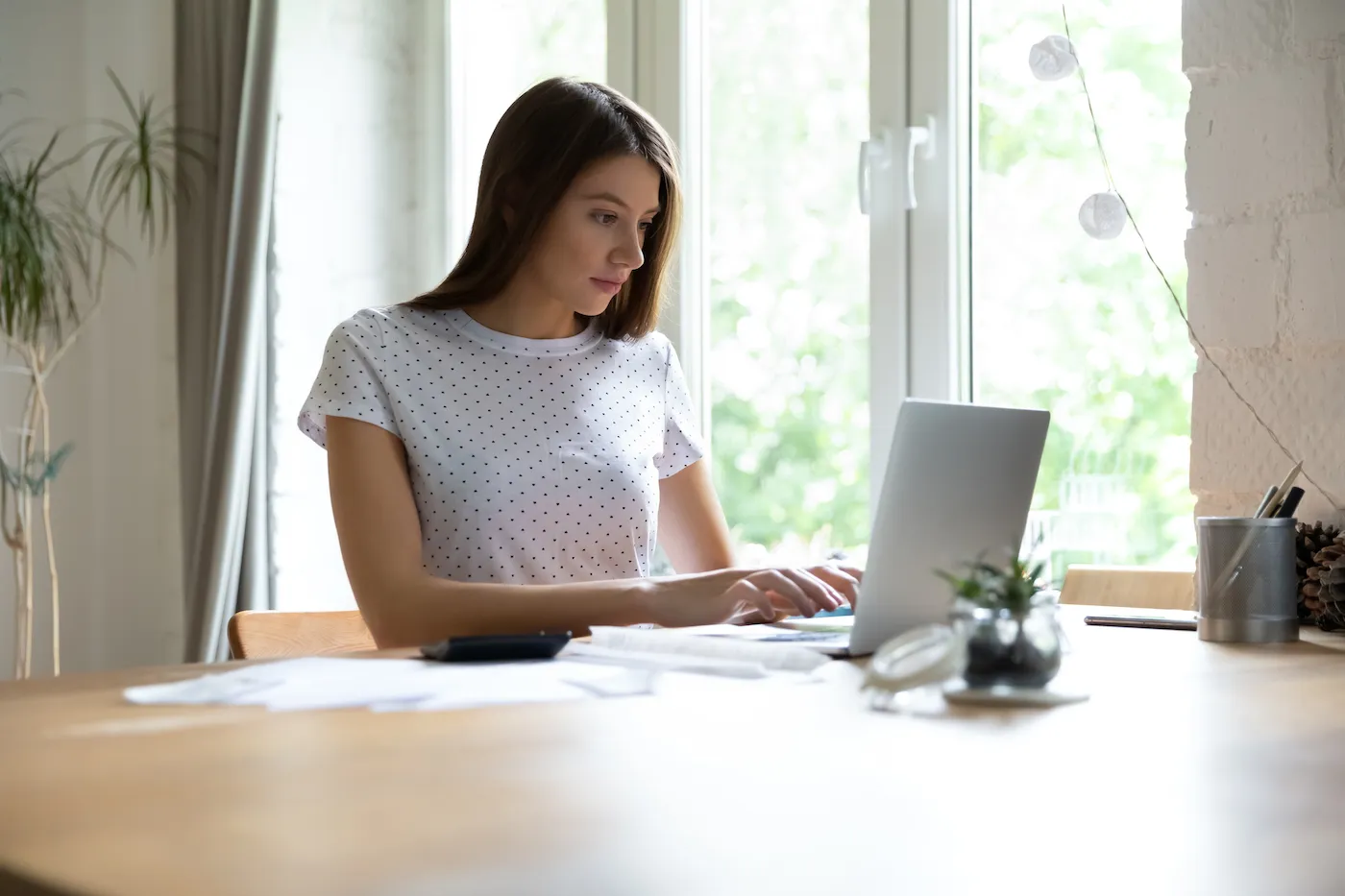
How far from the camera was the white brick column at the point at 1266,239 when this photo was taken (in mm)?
1454

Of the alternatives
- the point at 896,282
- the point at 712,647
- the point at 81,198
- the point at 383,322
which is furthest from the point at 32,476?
the point at 712,647

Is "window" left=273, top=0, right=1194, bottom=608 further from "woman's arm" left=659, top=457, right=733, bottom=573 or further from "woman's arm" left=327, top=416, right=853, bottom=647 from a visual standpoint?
"woman's arm" left=327, top=416, right=853, bottom=647

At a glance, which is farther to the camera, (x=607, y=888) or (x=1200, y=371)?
(x=1200, y=371)

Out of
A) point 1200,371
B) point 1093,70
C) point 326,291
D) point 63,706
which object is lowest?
point 63,706

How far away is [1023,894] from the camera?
1.43ft

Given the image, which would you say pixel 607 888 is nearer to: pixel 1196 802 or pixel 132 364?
pixel 1196 802

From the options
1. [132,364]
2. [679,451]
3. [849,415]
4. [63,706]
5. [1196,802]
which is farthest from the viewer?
[132,364]

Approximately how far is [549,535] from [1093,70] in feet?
3.43

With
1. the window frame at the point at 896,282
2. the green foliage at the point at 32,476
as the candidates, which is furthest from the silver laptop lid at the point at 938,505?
the green foliage at the point at 32,476

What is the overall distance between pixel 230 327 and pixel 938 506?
2.22 m

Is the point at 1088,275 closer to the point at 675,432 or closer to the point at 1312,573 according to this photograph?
the point at 675,432

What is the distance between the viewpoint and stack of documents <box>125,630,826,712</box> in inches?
33.9

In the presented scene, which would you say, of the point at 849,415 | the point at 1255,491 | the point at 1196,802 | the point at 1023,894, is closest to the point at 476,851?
the point at 1023,894

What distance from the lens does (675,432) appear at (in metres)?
1.98
